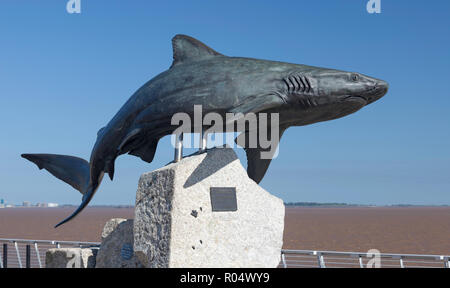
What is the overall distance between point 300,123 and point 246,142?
1067 millimetres

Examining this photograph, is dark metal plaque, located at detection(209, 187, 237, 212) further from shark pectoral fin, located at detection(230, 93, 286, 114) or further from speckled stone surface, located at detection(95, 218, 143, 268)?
speckled stone surface, located at detection(95, 218, 143, 268)

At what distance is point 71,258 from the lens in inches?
348

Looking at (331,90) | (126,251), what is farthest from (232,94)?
(126,251)

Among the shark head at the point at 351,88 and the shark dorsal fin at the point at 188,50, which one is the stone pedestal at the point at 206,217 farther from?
the shark head at the point at 351,88

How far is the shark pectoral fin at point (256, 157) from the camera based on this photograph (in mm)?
8842

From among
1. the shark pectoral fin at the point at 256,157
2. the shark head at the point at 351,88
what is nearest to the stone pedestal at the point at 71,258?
the shark pectoral fin at the point at 256,157

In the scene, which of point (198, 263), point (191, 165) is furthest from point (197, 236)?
point (191, 165)

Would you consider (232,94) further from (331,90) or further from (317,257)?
(317,257)

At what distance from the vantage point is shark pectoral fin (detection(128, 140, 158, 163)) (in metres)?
8.68

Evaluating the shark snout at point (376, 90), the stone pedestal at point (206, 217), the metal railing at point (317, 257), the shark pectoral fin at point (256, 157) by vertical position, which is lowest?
the metal railing at point (317, 257)

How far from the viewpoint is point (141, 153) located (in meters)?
8.74

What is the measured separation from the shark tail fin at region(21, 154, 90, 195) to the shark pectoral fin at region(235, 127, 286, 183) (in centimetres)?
302

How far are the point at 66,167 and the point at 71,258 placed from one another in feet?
6.23

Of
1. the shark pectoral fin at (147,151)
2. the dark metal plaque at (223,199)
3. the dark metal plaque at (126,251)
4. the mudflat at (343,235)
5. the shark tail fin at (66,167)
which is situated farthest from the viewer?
the mudflat at (343,235)
